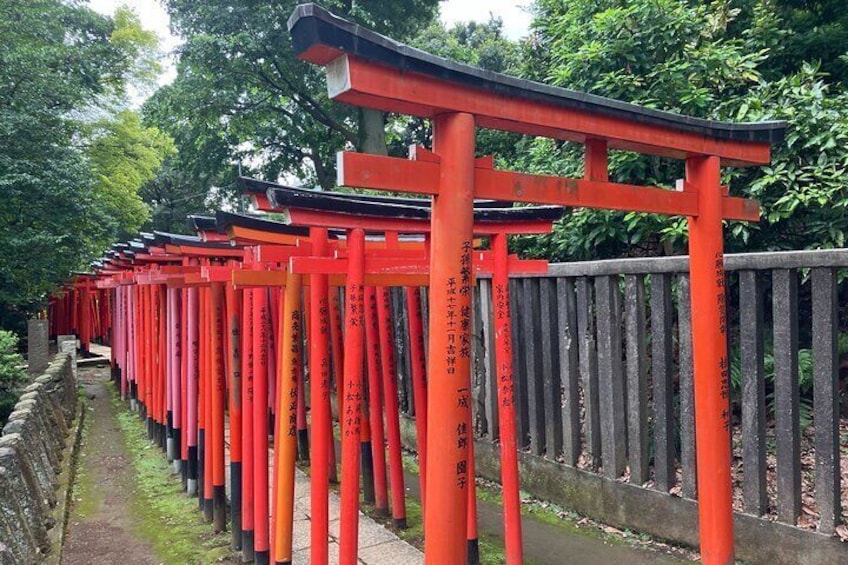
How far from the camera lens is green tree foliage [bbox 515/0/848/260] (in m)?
5.44

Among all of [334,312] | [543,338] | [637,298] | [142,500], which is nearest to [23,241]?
[142,500]

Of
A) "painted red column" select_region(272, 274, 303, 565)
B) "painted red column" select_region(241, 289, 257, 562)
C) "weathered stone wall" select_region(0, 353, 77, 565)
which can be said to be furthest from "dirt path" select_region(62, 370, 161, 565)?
"painted red column" select_region(272, 274, 303, 565)

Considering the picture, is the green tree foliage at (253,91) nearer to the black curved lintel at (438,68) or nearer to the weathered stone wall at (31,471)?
the weathered stone wall at (31,471)

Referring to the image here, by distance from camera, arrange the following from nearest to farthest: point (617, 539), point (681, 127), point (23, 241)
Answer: point (681, 127) → point (617, 539) → point (23, 241)

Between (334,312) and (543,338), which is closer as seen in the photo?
(543,338)

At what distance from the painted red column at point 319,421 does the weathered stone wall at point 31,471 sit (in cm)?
183

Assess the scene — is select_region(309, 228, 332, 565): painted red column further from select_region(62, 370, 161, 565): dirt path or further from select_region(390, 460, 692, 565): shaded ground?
select_region(62, 370, 161, 565): dirt path

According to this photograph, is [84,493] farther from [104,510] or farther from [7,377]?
[7,377]

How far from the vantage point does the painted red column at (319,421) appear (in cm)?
398

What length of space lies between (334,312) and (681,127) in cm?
439

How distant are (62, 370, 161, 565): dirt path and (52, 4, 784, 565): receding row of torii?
27.2 inches

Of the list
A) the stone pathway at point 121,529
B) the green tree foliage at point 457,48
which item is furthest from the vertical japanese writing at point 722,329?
the green tree foliage at point 457,48

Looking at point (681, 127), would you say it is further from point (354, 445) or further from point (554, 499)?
point (554, 499)

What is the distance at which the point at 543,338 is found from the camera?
19.4 feet
